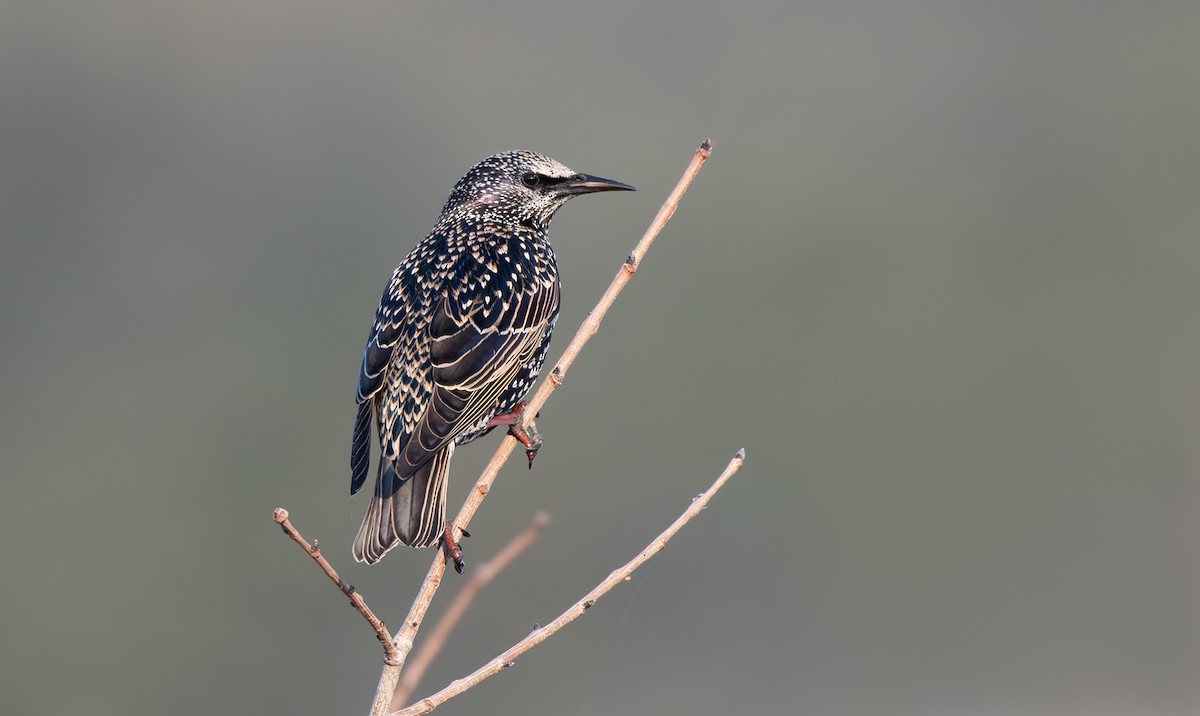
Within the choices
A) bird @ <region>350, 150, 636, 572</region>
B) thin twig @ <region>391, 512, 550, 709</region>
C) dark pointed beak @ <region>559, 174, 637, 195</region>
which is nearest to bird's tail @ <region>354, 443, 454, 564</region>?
bird @ <region>350, 150, 636, 572</region>

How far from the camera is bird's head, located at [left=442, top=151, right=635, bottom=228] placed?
6.54m

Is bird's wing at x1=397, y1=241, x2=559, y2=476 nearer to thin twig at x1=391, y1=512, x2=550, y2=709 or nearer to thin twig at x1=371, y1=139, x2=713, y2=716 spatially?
thin twig at x1=371, y1=139, x2=713, y2=716

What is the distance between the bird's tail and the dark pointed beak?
4.42 feet

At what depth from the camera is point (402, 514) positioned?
5.26 meters

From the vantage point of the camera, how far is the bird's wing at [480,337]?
18.0ft

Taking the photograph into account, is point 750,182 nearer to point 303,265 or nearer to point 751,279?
point 751,279

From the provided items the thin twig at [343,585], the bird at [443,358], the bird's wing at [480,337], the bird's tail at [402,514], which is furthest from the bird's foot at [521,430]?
the thin twig at [343,585]

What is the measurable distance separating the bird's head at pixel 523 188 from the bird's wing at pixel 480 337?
0.44 meters

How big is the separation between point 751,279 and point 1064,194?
12.2 m

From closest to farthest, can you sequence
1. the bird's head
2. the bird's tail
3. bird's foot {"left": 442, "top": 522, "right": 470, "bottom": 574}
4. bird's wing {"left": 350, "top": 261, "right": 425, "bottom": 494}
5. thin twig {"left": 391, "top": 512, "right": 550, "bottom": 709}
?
thin twig {"left": 391, "top": 512, "right": 550, "bottom": 709} → bird's foot {"left": 442, "top": 522, "right": 470, "bottom": 574} → the bird's tail → bird's wing {"left": 350, "top": 261, "right": 425, "bottom": 494} → the bird's head

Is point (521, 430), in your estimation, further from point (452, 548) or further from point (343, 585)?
point (343, 585)

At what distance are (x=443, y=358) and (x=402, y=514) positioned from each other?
68 centimetres

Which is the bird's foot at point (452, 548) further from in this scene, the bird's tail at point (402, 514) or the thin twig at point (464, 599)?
the thin twig at point (464, 599)

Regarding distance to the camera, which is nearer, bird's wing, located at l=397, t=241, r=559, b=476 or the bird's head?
bird's wing, located at l=397, t=241, r=559, b=476
